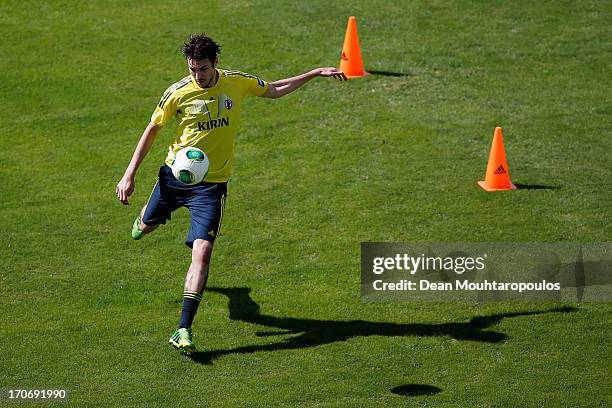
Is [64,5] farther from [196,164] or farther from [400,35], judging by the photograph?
[196,164]

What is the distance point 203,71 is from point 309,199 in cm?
359

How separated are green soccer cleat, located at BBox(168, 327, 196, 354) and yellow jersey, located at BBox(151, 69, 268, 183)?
1.66 m

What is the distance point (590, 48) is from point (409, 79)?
347cm

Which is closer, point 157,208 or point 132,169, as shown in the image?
point 132,169

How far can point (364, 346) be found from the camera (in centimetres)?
1033

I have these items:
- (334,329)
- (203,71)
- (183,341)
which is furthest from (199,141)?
(334,329)

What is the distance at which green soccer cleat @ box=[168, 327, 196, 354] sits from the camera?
993 cm

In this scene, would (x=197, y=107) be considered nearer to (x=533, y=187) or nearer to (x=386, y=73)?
(x=533, y=187)

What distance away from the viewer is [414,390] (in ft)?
31.2

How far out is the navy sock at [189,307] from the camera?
1012cm

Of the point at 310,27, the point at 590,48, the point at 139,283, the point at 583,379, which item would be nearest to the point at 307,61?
the point at 310,27

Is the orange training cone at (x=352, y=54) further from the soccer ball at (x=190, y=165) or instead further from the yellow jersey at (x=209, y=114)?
the soccer ball at (x=190, y=165)

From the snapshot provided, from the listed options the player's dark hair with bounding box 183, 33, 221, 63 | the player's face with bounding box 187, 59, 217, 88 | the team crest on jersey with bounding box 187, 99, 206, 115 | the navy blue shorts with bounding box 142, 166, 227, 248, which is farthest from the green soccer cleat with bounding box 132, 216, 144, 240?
the player's dark hair with bounding box 183, 33, 221, 63

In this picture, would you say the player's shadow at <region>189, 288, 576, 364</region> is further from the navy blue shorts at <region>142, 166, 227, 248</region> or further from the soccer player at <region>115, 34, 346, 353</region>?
the navy blue shorts at <region>142, 166, 227, 248</region>
